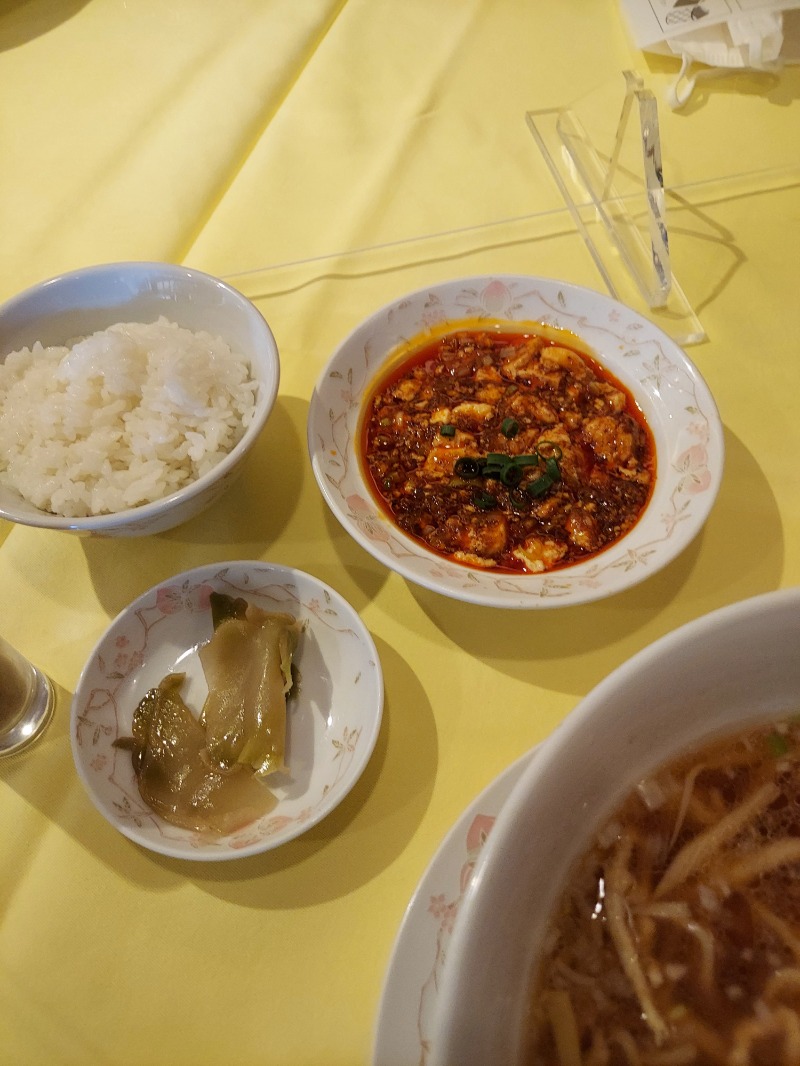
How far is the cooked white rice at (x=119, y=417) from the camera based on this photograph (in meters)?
1.33

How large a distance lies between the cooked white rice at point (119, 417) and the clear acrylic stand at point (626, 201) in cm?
110

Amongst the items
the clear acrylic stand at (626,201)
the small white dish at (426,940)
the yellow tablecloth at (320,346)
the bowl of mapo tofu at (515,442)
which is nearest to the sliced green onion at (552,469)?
the bowl of mapo tofu at (515,442)

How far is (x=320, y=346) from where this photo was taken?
180cm

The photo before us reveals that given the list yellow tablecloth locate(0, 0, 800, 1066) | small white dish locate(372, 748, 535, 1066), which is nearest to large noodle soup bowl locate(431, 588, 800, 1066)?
small white dish locate(372, 748, 535, 1066)

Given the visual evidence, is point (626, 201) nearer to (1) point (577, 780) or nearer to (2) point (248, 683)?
(2) point (248, 683)

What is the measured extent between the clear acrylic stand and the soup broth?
1.24m

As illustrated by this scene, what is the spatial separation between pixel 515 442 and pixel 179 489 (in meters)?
0.76

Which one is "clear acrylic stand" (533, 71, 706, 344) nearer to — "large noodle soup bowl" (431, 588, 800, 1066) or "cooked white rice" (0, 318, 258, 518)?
"cooked white rice" (0, 318, 258, 518)

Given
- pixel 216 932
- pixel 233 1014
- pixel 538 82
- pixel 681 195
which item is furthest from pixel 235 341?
pixel 538 82

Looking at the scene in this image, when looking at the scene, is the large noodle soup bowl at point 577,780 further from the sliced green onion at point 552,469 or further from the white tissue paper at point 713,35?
the white tissue paper at point 713,35

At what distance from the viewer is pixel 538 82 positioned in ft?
7.65

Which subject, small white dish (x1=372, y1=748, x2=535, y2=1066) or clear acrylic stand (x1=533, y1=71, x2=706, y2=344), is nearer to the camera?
small white dish (x1=372, y1=748, x2=535, y2=1066)

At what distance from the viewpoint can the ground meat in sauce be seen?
1425mm

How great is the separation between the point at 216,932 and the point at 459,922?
0.62m
